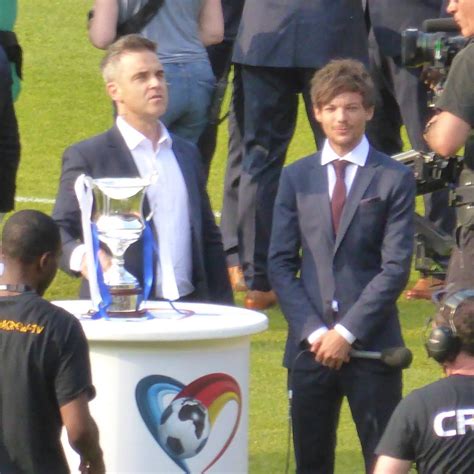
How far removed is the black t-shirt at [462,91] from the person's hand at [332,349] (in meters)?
0.99

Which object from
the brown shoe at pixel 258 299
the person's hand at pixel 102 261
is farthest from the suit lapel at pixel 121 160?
the brown shoe at pixel 258 299

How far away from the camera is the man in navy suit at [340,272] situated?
5355 millimetres

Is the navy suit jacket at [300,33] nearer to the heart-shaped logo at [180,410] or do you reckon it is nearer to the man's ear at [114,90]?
the man's ear at [114,90]

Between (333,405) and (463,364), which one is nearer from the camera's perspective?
(463,364)

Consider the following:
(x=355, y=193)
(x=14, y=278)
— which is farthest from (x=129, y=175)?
(x=14, y=278)

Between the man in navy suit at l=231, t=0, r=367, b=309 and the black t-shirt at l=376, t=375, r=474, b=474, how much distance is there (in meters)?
4.13

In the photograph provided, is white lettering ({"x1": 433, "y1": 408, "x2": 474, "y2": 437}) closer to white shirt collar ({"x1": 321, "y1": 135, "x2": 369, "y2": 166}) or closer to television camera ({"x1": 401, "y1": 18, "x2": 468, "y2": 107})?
white shirt collar ({"x1": 321, "y1": 135, "x2": 369, "y2": 166})

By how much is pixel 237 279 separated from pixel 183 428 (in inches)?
149

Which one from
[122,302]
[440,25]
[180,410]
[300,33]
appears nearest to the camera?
[180,410]

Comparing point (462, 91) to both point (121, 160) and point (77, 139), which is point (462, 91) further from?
point (77, 139)

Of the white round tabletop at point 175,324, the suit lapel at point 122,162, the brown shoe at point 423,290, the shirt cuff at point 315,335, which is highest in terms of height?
→ the suit lapel at point 122,162

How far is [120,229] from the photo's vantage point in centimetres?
507

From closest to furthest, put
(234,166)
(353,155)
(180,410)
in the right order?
(180,410) → (353,155) → (234,166)

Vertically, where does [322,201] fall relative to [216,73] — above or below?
below
